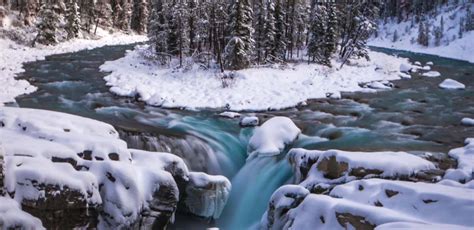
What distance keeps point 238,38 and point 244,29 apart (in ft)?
3.53

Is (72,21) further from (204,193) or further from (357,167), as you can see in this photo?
(357,167)

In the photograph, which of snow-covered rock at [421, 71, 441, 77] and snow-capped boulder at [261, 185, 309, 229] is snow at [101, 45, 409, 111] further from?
snow-capped boulder at [261, 185, 309, 229]

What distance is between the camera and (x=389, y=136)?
52.0 feet

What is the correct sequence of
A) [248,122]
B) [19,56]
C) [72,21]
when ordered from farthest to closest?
1. [72,21]
2. [19,56]
3. [248,122]

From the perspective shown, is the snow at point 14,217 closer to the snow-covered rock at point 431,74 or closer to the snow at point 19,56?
the snow at point 19,56

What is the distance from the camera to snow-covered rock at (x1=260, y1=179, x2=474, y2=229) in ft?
23.8

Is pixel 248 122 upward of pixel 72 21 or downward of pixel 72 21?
downward

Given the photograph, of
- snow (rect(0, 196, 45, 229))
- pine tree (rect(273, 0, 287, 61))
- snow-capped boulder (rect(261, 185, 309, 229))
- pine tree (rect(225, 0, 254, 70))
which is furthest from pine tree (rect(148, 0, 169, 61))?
snow (rect(0, 196, 45, 229))

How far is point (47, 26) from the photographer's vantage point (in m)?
44.1

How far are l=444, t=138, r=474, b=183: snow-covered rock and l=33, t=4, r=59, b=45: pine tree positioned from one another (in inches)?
1671

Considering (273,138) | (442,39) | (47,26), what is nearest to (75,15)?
(47,26)

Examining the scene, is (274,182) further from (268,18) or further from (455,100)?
(268,18)

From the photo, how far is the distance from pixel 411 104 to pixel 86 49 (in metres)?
35.9

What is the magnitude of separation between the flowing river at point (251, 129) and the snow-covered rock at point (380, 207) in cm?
364
